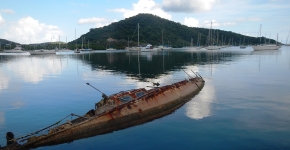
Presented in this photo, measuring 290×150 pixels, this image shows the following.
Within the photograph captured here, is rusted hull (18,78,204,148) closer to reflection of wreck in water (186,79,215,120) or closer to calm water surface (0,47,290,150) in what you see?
calm water surface (0,47,290,150)

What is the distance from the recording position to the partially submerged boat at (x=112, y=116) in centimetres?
1606

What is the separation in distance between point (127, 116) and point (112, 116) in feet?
4.61

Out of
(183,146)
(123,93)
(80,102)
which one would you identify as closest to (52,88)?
(80,102)

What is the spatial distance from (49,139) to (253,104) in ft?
63.1

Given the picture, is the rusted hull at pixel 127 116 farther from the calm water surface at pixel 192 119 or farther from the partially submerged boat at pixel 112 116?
the calm water surface at pixel 192 119

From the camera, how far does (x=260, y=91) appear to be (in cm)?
3020

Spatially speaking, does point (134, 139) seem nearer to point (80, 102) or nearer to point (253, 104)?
point (80, 102)

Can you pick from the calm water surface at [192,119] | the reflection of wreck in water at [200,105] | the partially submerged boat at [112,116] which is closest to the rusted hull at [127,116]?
the partially submerged boat at [112,116]

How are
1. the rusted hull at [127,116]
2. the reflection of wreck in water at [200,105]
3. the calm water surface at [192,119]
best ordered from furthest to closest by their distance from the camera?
the reflection of wreck in water at [200,105]
the rusted hull at [127,116]
the calm water surface at [192,119]

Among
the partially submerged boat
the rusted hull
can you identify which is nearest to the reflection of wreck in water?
the rusted hull

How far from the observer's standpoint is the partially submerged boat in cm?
1606

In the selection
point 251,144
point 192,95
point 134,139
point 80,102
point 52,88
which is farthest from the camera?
point 52,88

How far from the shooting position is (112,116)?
19219mm

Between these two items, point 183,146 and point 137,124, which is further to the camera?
point 137,124
